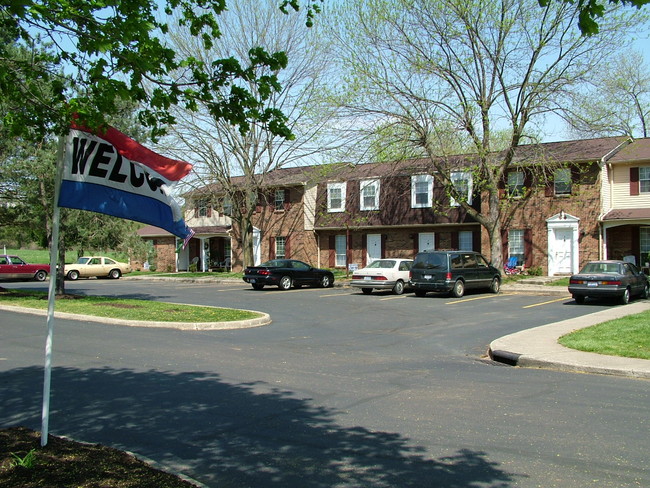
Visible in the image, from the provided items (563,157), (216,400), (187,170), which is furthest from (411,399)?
(563,157)

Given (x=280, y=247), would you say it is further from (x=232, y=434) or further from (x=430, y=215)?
(x=232, y=434)

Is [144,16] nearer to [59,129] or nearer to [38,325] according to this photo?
[59,129]

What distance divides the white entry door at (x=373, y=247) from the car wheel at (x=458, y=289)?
13.5 m

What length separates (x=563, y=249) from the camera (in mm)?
30438

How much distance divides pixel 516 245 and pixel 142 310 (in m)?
21.5

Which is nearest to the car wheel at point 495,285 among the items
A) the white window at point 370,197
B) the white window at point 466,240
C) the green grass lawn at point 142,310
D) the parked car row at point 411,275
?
the parked car row at point 411,275

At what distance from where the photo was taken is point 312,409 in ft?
23.7

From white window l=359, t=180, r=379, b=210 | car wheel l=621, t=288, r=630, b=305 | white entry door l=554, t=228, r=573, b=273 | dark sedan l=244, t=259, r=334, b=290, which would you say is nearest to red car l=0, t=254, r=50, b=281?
dark sedan l=244, t=259, r=334, b=290

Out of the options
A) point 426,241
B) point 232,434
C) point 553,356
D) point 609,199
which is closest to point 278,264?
point 426,241

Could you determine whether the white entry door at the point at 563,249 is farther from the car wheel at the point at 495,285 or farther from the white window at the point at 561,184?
the car wheel at the point at 495,285

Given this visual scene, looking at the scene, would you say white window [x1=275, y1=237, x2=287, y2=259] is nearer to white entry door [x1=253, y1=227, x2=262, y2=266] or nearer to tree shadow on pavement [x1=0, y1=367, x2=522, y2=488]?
white entry door [x1=253, y1=227, x2=262, y2=266]

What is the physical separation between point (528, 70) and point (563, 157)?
5000mm

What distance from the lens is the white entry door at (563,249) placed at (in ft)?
99.4


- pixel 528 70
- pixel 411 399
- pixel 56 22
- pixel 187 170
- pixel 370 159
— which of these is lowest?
pixel 411 399
